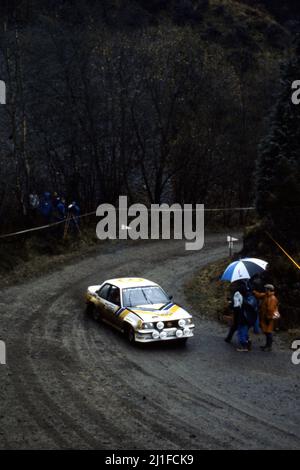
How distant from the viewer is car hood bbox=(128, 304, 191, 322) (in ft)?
45.3

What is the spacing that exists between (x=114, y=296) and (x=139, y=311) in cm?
139

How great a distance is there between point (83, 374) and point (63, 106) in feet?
78.2

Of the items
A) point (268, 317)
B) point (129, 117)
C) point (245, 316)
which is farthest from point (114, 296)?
point (129, 117)

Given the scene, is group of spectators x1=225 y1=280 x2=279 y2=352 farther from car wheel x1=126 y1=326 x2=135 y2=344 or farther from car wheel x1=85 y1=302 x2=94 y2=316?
car wheel x1=85 y1=302 x2=94 y2=316

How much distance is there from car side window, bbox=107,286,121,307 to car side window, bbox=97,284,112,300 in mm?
192

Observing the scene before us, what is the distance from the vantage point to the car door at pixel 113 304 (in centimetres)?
1493

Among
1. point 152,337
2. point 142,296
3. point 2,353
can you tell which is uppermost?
point 142,296

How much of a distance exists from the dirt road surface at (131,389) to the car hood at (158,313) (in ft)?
2.61

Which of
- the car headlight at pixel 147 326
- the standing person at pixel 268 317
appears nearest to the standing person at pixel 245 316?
the standing person at pixel 268 317

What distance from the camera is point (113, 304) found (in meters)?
15.2

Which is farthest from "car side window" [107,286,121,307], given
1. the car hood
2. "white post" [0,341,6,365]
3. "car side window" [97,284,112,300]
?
"white post" [0,341,6,365]

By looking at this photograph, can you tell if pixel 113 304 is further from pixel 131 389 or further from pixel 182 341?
pixel 131 389

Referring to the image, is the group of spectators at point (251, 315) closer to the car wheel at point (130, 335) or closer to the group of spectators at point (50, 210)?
the car wheel at point (130, 335)

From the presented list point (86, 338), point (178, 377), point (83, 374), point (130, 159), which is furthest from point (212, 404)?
point (130, 159)
